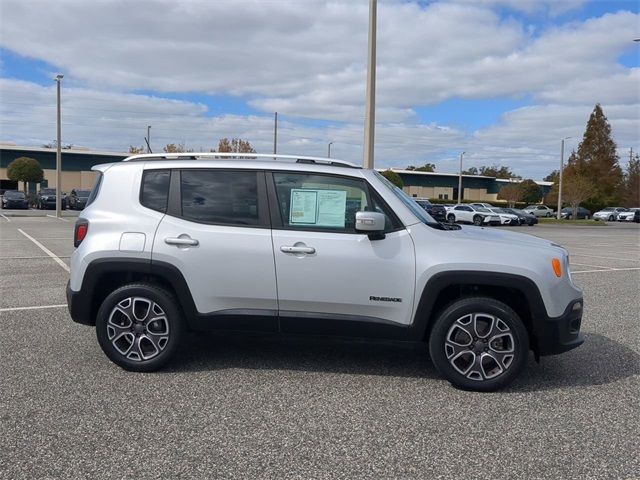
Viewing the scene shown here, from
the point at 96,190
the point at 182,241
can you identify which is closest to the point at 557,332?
the point at 182,241

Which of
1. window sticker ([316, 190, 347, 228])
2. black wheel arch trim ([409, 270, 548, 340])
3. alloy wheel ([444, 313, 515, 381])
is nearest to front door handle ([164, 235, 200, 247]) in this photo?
window sticker ([316, 190, 347, 228])

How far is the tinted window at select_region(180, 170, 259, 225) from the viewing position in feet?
16.1

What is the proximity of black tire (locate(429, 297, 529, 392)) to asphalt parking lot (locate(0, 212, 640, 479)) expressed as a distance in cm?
14

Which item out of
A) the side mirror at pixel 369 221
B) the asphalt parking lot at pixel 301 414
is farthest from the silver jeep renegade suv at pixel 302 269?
the asphalt parking lot at pixel 301 414

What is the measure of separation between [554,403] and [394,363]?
1.40 m

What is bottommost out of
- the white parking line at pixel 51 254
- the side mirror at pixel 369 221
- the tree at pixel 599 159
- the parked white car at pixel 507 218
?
the white parking line at pixel 51 254

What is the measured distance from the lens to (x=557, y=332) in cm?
457

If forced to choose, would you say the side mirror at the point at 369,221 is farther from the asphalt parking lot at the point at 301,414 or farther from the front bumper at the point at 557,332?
the front bumper at the point at 557,332

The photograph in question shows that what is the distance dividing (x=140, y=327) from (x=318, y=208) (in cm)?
177

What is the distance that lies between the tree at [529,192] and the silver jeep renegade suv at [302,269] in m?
74.1

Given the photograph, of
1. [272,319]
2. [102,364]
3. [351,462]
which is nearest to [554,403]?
[351,462]

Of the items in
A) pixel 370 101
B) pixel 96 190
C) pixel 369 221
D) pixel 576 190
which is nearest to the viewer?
pixel 369 221

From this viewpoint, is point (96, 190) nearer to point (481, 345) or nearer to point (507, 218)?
point (481, 345)

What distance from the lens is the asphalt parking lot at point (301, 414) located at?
3.39 m
